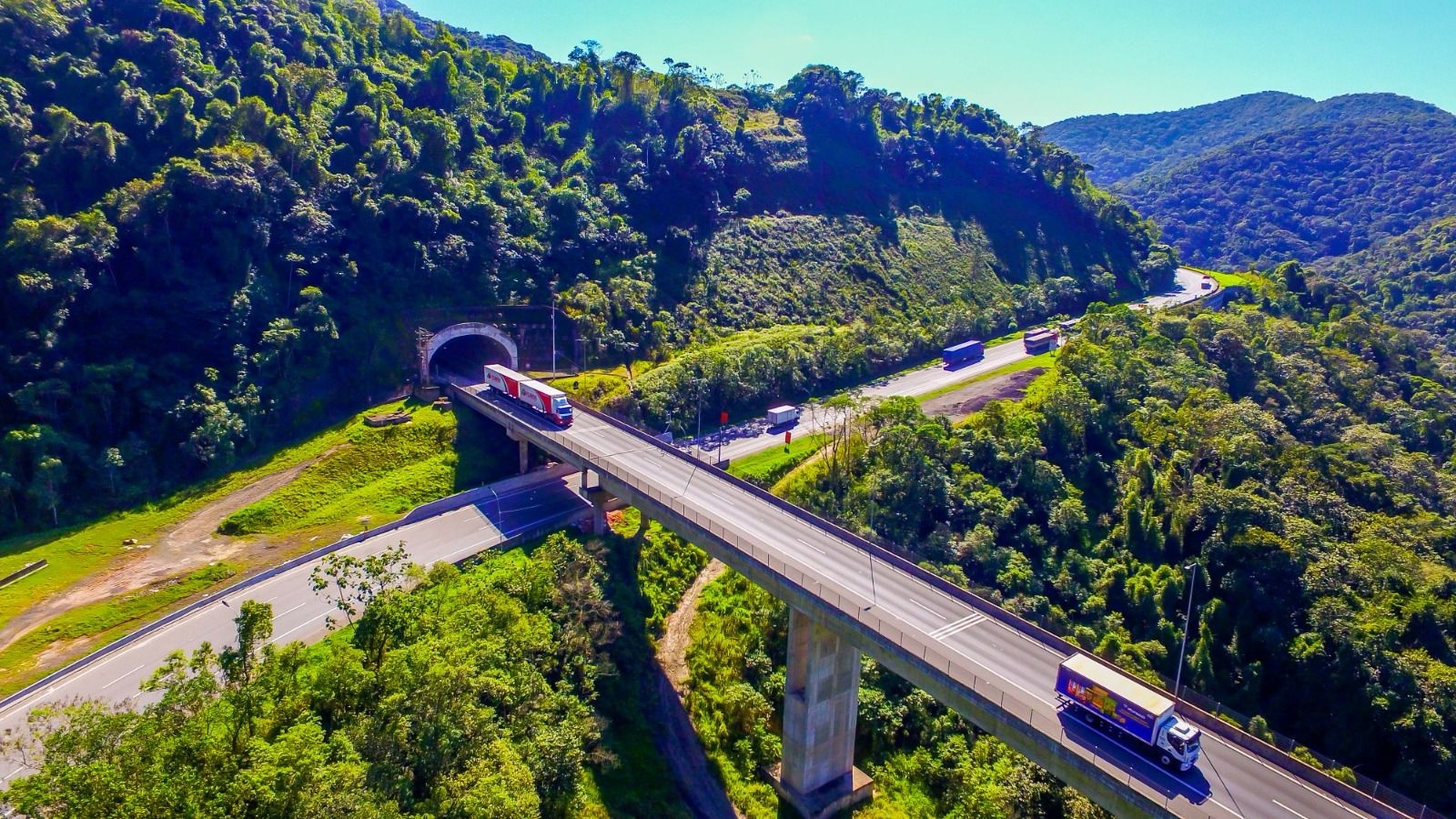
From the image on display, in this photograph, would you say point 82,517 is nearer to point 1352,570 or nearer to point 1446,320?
point 1352,570

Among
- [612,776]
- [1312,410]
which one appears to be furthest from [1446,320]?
[612,776]

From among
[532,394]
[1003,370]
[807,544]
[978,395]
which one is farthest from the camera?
[1003,370]

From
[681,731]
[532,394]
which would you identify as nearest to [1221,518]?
[681,731]

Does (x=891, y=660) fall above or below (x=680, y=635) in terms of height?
above

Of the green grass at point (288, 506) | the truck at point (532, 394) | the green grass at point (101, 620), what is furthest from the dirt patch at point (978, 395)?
the green grass at point (101, 620)

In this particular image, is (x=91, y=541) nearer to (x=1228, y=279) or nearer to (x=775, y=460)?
(x=775, y=460)

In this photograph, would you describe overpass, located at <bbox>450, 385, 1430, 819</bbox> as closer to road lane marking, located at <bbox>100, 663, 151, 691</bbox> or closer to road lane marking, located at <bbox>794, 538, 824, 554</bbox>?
road lane marking, located at <bbox>794, 538, 824, 554</bbox>
